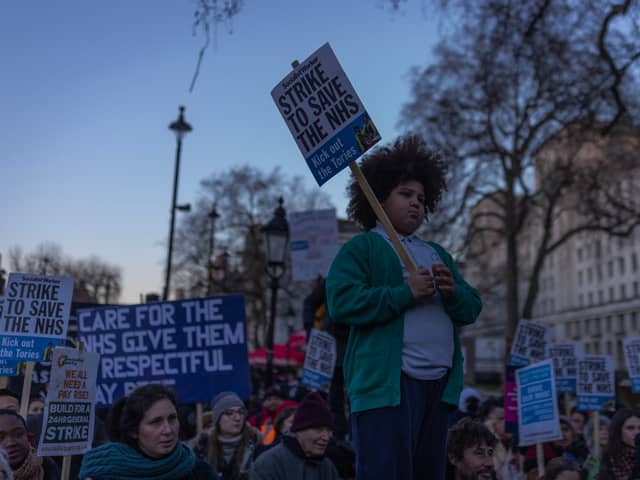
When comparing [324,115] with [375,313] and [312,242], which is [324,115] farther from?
[312,242]

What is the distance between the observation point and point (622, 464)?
5.54 m

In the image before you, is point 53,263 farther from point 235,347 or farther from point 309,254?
point 235,347

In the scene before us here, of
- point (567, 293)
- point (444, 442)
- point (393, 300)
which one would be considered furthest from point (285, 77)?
point (567, 293)

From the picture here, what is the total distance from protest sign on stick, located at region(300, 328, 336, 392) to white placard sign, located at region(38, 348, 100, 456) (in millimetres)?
4538

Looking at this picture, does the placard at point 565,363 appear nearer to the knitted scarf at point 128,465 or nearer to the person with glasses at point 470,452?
the person with glasses at point 470,452

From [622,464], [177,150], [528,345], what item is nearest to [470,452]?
[622,464]

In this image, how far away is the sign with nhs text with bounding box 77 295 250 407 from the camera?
272 inches

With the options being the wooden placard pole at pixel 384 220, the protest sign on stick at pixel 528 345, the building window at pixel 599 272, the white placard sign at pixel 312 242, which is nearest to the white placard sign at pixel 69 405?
the wooden placard pole at pixel 384 220

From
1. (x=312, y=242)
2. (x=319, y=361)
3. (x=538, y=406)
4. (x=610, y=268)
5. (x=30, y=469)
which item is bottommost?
(x=30, y=469)

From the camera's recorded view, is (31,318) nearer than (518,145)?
Yes

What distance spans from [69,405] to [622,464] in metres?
3.70

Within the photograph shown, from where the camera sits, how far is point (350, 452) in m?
6.14

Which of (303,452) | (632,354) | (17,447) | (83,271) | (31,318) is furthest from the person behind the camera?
(83,271)

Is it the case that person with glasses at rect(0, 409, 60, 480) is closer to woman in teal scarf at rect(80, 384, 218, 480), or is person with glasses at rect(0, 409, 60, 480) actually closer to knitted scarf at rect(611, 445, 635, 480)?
woman in teal scarf at rect(80, 384, 218, 480)
